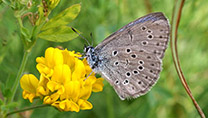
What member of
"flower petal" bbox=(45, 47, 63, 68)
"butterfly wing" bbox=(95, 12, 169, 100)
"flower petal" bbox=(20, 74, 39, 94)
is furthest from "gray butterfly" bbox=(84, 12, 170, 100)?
"flower petal" bbox=(20, 74, 39, 94)

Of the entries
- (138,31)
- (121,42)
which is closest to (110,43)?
(121,42)

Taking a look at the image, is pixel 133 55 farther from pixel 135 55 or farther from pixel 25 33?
pixel 25 33

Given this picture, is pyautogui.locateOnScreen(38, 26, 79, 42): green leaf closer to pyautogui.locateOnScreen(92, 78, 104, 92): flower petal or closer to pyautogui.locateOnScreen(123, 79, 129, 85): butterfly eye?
pyautogui.locateOnScreen(92, 78, 104, 92): flower petal

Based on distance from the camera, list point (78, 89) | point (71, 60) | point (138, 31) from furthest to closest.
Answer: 1. point (138, 31)
2. point (71, 60)
3. point (78, 89)

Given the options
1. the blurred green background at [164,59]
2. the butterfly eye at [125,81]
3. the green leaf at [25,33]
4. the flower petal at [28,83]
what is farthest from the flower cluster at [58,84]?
the blurred green background at [164,59]

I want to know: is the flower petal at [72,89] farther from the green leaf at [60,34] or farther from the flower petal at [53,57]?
the green leaf at [60,34]

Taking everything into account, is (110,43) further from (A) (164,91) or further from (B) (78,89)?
(A) (164,91)

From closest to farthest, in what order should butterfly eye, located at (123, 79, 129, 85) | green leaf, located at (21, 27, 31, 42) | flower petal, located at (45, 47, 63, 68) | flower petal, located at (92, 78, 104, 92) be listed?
green leaf, located at (21, 27, 31, 42), flower petal, located at (45, 47, 63, 68), flower petal, located at (92, 78, 104, 92), butterfly eye, located at (123, 79, 129, 85)

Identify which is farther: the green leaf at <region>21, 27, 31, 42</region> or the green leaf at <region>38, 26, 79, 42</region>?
the green leaf at <region>38, 26, 79, 42</region>
